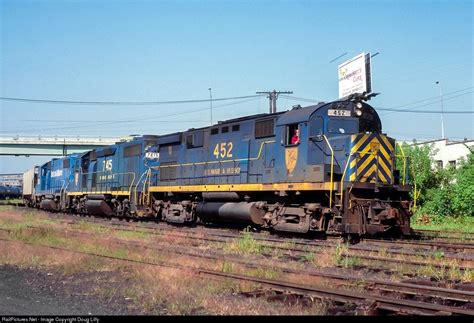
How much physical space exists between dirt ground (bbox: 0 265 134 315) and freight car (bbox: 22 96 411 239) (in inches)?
265

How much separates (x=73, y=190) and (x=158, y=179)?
1019 centimetres

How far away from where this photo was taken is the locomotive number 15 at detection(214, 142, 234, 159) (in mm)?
16500

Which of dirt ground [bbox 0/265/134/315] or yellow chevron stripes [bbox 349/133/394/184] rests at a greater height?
yellow chevron stripes [bbox 349/133/394/184]

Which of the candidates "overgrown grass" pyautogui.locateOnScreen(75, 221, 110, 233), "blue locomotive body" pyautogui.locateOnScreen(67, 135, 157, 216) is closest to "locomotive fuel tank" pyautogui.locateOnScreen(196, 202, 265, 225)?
"overgrown grass" pyautogui.locateOnScreen(75, 221, 110, 233)

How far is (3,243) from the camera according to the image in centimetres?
1344

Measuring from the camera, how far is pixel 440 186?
2639 cm

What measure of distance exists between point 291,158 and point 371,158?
81.9 inches

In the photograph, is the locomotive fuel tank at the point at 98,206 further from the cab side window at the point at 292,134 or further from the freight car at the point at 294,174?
the cab side window at the point at 292,134

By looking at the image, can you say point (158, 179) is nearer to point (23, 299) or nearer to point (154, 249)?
point (154, 249)

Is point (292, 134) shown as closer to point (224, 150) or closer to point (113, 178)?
point (224, 150)

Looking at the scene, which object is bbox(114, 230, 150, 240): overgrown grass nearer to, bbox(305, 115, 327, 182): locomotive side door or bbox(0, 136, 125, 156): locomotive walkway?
bbox(305, 115, 327, 182): locomotive side door

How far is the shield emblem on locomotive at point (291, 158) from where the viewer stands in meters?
13.8

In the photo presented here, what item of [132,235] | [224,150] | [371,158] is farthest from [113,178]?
[371,158]

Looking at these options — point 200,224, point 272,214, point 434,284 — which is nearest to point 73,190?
point 200,224
